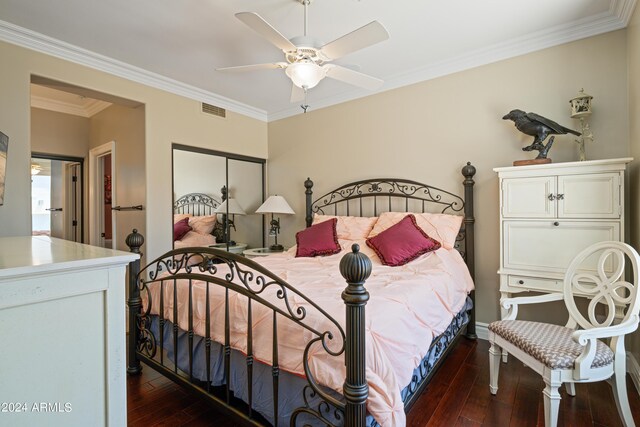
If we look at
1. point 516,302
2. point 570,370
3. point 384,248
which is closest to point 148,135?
point 384,248

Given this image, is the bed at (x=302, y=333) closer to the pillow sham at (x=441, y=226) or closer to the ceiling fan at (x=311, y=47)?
the pillow sham at (x=441, y=226)

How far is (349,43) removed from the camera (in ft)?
6.17

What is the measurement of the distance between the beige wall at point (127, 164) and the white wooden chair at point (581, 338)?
3408 mm

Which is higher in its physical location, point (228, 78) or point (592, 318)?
point (228, 78)

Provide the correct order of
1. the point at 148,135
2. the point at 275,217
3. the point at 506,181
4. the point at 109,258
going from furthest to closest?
the point at 275,217, the point at 148,135, the point at 506,181, the point at 109,258

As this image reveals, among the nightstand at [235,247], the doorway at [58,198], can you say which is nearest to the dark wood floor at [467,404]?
the nightstand at [235,247]

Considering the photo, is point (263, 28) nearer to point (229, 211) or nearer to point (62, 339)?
point (62, 339)

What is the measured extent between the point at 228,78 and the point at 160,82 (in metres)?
0.74

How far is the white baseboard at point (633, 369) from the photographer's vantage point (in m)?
2.01

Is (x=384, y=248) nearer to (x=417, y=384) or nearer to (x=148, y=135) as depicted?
(x=417, y=384)

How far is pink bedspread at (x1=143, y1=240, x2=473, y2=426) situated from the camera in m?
1.26

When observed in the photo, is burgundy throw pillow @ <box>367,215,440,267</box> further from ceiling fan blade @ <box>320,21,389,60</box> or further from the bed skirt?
ceiling fan blade @ <box>320,21,389,60</box>

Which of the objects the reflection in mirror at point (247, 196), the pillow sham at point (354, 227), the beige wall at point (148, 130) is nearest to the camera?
the beige wall at point (148, 130)

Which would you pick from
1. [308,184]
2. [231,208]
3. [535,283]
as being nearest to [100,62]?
[231,208]
